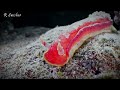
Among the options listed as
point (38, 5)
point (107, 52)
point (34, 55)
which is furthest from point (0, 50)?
point (107, 52)

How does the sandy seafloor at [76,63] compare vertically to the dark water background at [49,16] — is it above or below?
below

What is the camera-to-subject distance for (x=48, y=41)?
3.58 m

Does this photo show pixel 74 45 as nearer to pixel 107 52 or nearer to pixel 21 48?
pixel 107 52

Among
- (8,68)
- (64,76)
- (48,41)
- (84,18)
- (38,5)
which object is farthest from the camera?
(38,5)

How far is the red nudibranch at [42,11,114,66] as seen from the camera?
10.00ft

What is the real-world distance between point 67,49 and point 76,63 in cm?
27

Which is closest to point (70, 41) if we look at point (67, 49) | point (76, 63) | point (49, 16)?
point (67, 49)

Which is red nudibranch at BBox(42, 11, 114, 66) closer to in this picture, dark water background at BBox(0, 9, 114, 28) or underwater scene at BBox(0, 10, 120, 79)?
underwater scene at BBox(0, 10, 120, 79)

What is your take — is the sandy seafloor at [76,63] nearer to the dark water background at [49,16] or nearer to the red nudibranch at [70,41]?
the red nudibranch at [70,41]

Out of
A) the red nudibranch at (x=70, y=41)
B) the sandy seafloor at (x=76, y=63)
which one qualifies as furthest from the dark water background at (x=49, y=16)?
the sandy seafloor at (x=76, y=63)

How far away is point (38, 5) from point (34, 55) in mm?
1323

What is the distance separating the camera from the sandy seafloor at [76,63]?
3023 mm

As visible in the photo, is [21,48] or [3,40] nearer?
[21,48]

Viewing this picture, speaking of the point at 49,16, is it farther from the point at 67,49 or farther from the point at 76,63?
the point at 76,63
